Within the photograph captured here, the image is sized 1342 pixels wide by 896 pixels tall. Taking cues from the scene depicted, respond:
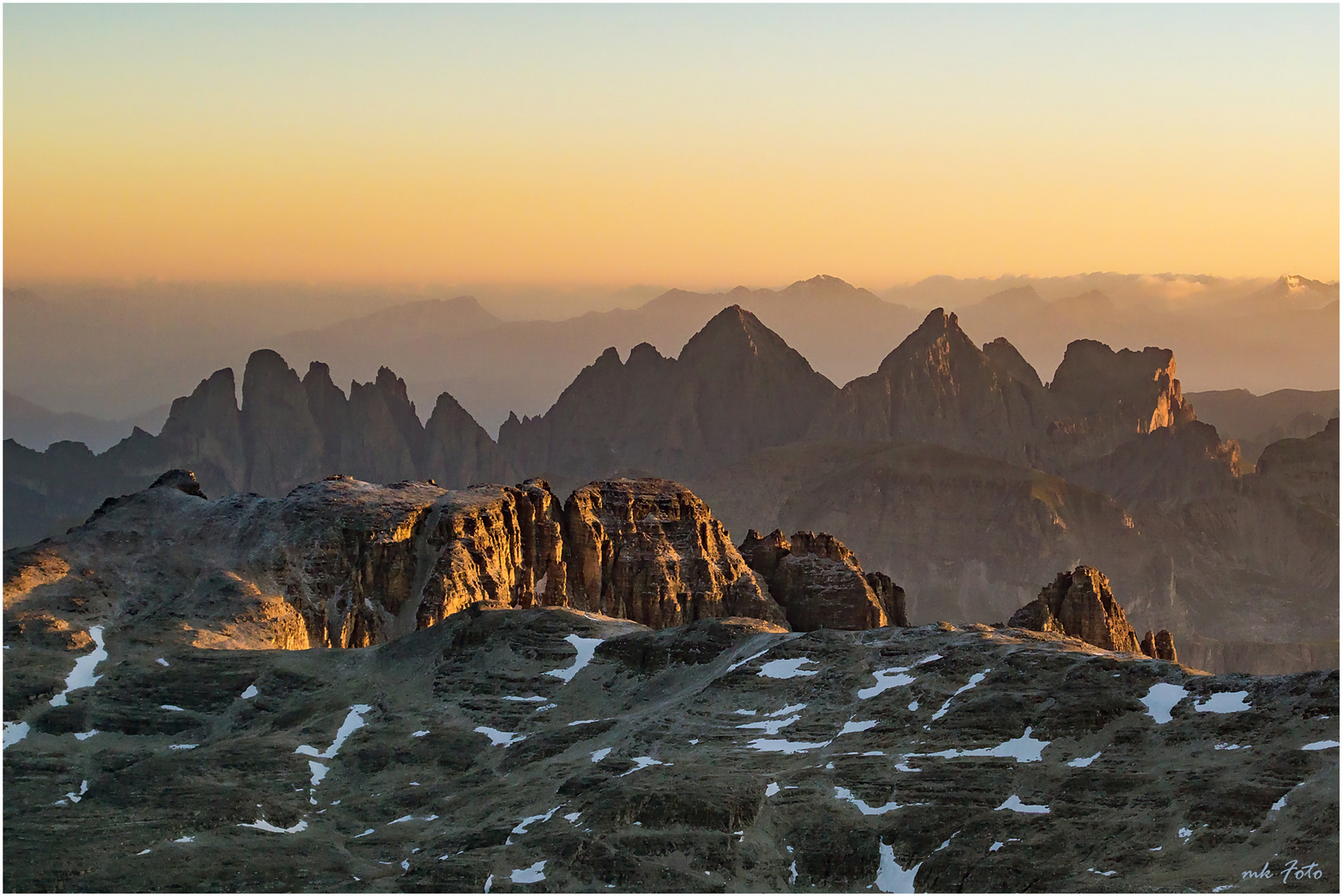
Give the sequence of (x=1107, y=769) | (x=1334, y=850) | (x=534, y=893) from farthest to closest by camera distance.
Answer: (x=1107, y=769)
(x=534, y=893)
(x=1334, y=850)

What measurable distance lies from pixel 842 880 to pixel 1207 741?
125 ft

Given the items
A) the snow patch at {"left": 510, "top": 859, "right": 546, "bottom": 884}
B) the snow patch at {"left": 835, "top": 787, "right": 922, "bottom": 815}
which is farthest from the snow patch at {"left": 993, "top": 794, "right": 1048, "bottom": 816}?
the snow patch at {"left": 510, "top": 859, "right": 546, "bottom": 884}

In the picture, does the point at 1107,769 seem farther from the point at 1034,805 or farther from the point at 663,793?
the point at 663,793

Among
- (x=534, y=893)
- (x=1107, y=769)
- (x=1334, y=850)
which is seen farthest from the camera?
(x=1107, y=769)

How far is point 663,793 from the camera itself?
197375 mm

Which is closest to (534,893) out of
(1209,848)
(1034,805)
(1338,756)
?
(1034,805)
